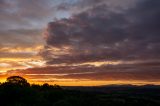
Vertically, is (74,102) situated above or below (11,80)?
below

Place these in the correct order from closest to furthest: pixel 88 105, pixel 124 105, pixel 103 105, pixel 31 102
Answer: pixel 31 102, pixel 88 105, pixel 103 105, pixel 124 105

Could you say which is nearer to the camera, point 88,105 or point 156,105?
point 88,105

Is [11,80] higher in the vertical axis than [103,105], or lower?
higher

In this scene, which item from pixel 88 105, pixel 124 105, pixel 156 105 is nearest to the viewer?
pixel 88 105

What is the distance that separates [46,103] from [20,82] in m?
28.7

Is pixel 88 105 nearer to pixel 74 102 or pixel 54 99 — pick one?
pixel 74 102

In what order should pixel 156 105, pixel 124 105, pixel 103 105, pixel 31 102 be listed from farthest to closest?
pixel 156 105 < pixel 124 105 < pixel 103 105 < pixel 31 102

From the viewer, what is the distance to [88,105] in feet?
281

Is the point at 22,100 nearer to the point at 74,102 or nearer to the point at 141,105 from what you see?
the point at 74,102

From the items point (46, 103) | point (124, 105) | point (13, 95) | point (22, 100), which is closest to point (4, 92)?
point (13, 95)

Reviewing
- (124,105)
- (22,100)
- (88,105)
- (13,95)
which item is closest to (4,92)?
(13,95)

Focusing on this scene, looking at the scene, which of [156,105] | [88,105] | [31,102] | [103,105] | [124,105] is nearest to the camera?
[31,102]

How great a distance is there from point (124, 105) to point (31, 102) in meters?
35.2

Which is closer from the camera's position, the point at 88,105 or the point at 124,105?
the point at 88,105
